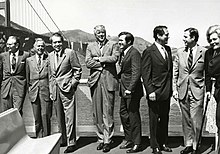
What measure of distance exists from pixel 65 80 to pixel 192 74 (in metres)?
1.48

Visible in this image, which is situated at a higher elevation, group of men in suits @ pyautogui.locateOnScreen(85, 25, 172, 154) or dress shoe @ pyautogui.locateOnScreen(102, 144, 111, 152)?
group of men in suits @ pyautogui.locateOnScreen(85, 25, 172, 154)

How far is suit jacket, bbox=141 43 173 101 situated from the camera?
381cm

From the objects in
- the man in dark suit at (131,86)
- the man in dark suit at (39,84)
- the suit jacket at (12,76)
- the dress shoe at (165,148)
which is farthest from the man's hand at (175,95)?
the suit jacket at (12,76)

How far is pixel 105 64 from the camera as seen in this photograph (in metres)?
4.07

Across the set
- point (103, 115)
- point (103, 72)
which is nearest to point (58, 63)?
point (103, 72)

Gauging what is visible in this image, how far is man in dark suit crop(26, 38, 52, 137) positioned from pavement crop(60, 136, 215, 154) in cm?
45

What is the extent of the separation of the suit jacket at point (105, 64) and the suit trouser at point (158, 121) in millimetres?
540

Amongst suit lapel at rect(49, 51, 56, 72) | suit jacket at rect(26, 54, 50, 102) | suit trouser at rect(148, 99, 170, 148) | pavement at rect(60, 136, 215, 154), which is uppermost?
suit lapel at rect(49, 51, 56, 72)

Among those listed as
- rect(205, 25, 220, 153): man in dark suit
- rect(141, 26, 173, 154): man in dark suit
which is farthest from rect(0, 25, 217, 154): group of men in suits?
rect(205, 25, 220, 153): man in dark suit

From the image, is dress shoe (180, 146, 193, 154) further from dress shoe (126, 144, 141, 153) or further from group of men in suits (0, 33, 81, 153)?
group of men in suits (0, 33, 81, 153)

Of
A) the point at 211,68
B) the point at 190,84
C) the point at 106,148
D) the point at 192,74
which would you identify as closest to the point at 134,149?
the point at 106,148

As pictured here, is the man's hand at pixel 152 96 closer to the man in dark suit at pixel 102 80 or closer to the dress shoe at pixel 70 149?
the man in dark suit at pixel 102 80

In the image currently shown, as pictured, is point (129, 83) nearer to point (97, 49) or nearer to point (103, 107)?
point (103, 107)

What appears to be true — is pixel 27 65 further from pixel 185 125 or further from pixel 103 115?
pixel 185 125
